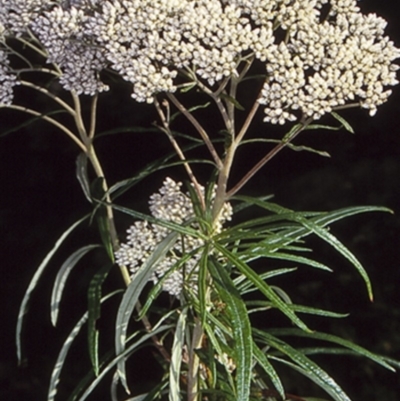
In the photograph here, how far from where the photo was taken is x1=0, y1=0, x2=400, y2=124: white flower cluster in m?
1.00

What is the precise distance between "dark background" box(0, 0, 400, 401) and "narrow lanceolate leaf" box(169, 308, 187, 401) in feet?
1.92

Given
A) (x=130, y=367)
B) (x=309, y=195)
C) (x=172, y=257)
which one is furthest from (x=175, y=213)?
(x=130, y=367)

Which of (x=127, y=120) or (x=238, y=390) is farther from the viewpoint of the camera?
(x=127, y=120)

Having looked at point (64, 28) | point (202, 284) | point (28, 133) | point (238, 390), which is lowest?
point (238, 390)

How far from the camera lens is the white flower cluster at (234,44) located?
100 cm

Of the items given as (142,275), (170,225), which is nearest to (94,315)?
(142,275)

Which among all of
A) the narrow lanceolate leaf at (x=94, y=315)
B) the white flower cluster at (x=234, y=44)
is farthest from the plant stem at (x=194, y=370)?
the white flower cluster at (x=234, y=44)

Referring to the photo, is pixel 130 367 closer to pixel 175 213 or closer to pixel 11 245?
pixel 11 245

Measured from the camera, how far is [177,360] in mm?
1206

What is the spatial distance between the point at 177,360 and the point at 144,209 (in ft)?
2.20

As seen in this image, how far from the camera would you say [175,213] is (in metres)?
1.21

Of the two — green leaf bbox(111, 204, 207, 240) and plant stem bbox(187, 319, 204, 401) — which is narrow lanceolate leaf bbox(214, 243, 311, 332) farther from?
plant stem bbox(187, 319, 204, 401)

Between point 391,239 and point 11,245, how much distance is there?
791 mm

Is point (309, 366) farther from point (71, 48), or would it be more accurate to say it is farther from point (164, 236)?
point (71, 48)
